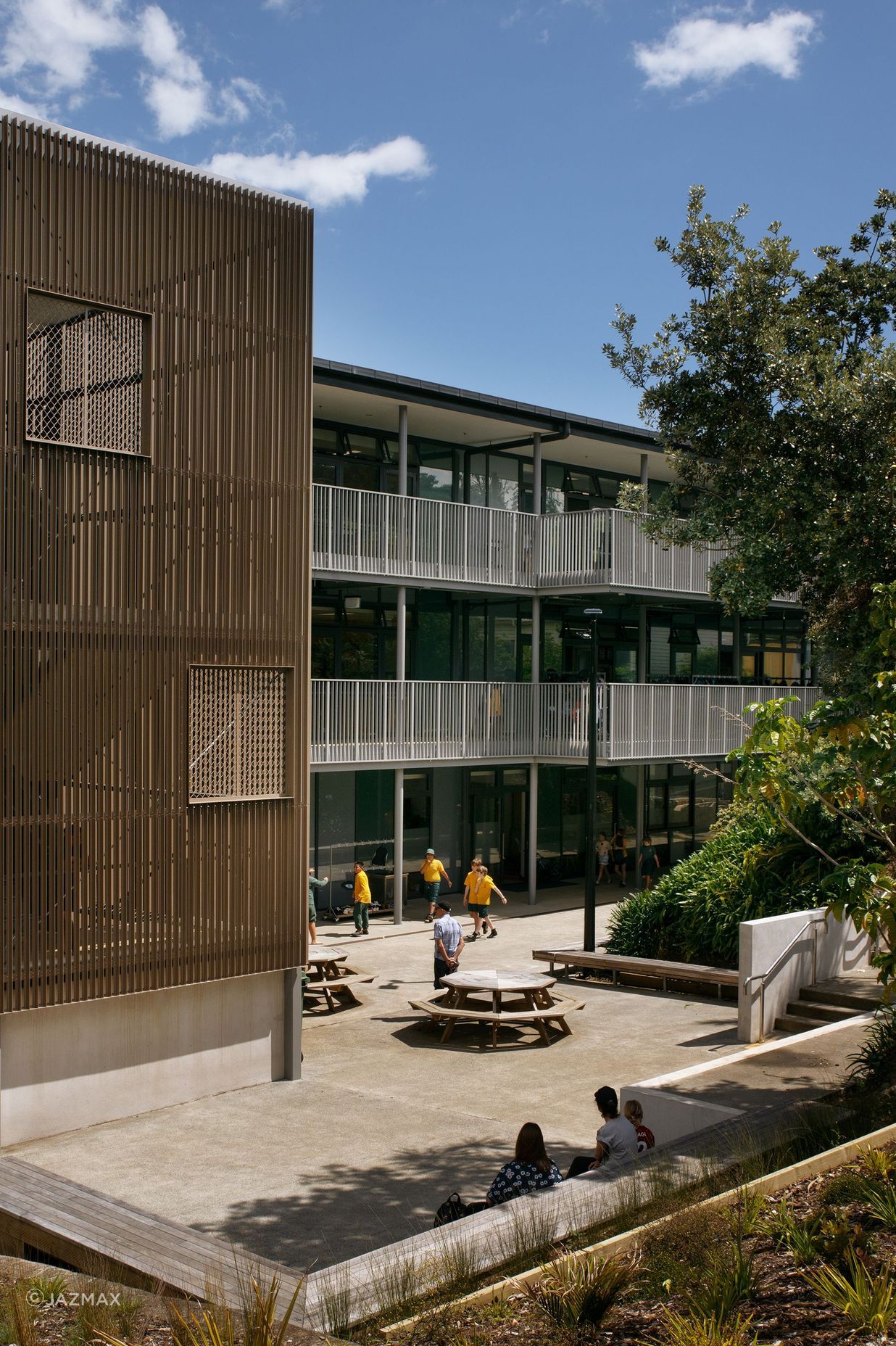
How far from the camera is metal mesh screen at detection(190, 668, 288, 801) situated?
13359mm

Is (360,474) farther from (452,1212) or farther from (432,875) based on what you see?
(452,1212)

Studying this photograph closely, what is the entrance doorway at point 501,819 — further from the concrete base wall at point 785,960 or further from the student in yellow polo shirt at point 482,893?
the concrete base wall at point 785,960

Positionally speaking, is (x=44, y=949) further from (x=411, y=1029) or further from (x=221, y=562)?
(x=411, y=1029)

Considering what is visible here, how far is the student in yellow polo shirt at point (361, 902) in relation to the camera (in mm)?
22328

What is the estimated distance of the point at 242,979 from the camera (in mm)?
13797

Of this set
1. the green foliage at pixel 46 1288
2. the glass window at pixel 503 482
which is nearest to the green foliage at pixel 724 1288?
the green foliage at pixel 46 1288

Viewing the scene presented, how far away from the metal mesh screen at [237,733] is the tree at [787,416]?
15.7 feet

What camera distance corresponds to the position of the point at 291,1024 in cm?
1414

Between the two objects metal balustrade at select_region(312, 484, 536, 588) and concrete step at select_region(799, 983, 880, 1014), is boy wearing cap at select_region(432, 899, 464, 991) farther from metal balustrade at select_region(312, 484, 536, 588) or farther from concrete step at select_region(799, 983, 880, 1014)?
metal balustrade at select_region(312, 484, 536, 588)

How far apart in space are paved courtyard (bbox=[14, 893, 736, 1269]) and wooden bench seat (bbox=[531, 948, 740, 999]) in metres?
0.33

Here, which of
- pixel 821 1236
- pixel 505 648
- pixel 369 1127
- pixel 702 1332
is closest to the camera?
pixel 702 1332

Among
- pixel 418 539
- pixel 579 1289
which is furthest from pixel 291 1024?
pixel 418 539

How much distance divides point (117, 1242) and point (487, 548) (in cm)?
1906

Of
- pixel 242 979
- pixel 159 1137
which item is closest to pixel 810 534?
pixel 242 979
